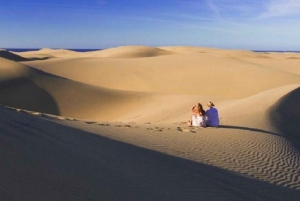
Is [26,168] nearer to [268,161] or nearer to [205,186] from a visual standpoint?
[205,186]

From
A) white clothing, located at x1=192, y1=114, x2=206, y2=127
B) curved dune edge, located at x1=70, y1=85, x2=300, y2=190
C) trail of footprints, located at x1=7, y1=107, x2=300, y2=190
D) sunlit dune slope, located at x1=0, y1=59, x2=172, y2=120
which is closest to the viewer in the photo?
trail of footprints, located at x1=7, y1=107, x2=300, y2=190

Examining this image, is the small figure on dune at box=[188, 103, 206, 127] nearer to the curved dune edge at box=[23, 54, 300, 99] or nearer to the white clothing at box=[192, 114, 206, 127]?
the white clothing at box=[192, 114, 206, 127]

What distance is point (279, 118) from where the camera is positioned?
14.9 m

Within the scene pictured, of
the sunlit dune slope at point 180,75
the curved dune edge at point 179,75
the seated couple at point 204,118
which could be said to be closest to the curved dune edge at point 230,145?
the seated couple at point 204,118

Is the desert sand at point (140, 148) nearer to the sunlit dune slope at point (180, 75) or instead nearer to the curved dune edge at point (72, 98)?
the curved dune edge at point (72, 98)

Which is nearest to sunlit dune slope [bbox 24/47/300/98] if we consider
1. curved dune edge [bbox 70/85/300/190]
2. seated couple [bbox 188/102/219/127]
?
seated couple [bbox 188/102/219/127]

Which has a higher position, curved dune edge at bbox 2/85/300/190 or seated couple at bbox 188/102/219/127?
seated couple at bbox 188/102/219/127

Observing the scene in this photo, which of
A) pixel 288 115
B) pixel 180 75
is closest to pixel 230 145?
pixel 288 115

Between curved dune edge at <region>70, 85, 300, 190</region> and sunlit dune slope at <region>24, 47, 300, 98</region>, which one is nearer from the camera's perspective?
curved dune edge at <region>70, 85, 300, 190</region>

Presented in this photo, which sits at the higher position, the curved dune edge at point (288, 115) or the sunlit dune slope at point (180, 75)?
the sunlit dune slope at point (180, 75)

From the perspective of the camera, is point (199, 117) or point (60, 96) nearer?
point (199, 117)

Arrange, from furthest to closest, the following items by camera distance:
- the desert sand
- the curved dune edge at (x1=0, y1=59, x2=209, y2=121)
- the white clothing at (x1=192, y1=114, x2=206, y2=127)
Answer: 1. the curved dune edge at (x1=0, y1=59, x2=209, y2=121)
2. the white clothing at (x1=192, y1=114, x2=206, y2=127)
3. the desert sand

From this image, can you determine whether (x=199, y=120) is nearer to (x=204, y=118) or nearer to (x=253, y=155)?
(x=204, y=118)

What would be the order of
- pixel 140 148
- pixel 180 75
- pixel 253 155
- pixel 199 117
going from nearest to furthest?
pixel 140 148, pixel 253 155, pixel 199 117, pixel 180 75
